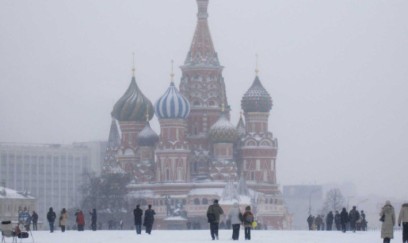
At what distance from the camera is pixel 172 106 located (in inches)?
4451

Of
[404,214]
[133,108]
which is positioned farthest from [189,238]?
[133,108]

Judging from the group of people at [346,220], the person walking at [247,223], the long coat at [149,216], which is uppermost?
the group of people at [346,220]

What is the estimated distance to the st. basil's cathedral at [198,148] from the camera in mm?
112438

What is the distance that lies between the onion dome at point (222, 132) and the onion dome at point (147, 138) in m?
4.74

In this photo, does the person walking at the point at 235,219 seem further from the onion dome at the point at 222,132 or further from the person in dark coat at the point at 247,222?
the onion dome at the point at 222,132

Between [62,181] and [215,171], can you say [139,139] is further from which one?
[62,181]

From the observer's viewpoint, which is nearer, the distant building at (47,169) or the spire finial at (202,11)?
the spire finial at (202,11)

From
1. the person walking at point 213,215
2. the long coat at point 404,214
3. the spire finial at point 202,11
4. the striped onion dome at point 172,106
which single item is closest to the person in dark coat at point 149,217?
the person walking at point 213,215

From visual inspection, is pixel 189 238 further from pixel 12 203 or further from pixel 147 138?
pixel 147 138

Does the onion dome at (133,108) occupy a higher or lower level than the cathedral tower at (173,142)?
higher

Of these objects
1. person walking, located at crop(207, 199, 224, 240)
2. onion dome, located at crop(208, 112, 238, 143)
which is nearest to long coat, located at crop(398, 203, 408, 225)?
person walking, located at crop(207, 199, 224, 240)

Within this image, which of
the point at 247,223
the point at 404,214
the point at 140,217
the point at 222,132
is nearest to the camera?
the point at 404,214

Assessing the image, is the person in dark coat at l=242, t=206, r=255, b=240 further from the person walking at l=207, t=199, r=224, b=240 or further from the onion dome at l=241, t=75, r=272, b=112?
the onion dome at l=241, t=75, r=272, b=112

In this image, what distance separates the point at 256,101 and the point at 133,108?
10.0 meters
